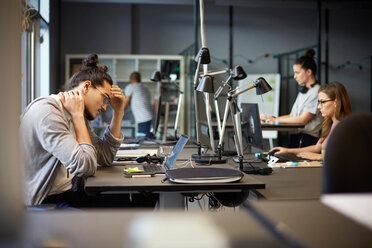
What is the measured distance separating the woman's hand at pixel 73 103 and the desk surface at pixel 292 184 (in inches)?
36.0

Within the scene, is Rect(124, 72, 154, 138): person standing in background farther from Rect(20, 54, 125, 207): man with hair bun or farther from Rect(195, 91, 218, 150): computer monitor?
Rect(20, 54, 125, 207): man with hair bun

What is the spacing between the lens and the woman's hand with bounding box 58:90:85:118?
6.78 feet

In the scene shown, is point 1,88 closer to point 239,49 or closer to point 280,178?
point 280,178

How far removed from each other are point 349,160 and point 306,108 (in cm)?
323

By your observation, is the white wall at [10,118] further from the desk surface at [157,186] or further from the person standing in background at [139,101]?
the person standing in background at [139,101]

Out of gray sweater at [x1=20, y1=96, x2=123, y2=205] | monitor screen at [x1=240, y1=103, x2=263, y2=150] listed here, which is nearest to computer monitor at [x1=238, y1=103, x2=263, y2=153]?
monitor screen at [x1=240, y1=103, x2=263, y2=150]

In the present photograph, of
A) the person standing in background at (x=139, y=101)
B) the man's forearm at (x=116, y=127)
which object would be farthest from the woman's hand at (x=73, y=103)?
the person standing in background at (x=139, y=101)

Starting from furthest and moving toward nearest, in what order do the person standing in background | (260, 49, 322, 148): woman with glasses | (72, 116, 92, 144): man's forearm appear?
1. the person standing in background
2. (260, 49, 322, 148): woman with glasses
3. (72, 116, 92, 144): man's forearm

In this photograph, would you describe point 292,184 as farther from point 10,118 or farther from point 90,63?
point 10,118

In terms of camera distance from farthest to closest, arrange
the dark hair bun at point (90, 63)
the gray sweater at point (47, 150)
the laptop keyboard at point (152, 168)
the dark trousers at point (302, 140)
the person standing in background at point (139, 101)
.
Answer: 1. the person standing in background at point (139, 101)
2. the dark trousers at point (302, 140)
3. the dark hair bun at point (90, 63)
4. the laptop keyboard at point (152, 168)
5. the gray sweater at point (47, 150)

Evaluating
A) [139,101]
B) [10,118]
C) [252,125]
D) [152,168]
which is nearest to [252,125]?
[252,125]

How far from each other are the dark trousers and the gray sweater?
2558 mm

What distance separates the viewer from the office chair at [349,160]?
1.18 m

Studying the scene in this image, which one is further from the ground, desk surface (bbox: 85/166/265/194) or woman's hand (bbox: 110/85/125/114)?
woman's hand (bbox: 110/85/125/114)
